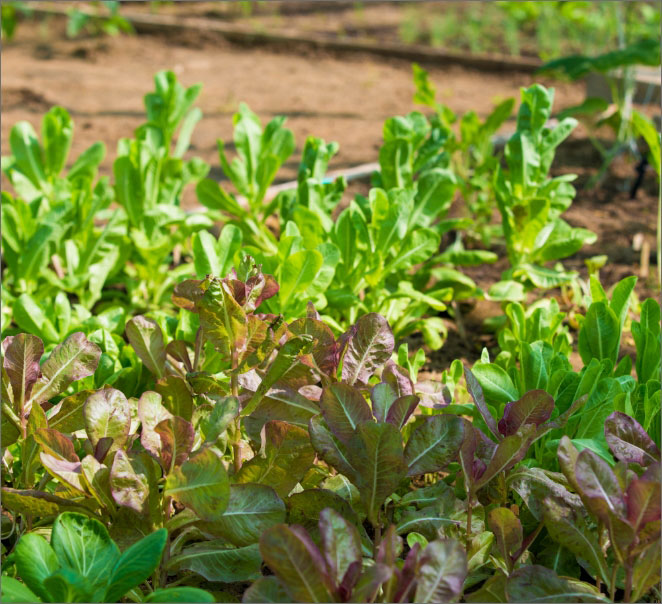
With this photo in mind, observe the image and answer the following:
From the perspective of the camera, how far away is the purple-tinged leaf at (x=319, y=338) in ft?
5.67

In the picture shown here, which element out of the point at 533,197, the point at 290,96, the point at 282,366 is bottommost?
the point at 282,366

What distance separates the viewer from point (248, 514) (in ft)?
4.86

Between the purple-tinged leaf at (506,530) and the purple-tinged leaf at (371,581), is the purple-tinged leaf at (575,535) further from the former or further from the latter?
the purple-tinged leaf at (371,581)

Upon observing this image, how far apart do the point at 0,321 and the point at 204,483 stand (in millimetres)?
1231

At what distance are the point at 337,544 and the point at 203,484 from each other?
0.26 m

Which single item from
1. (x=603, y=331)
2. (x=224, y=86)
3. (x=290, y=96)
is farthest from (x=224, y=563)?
(x=224, y=86)

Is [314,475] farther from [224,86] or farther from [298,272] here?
[224,86]

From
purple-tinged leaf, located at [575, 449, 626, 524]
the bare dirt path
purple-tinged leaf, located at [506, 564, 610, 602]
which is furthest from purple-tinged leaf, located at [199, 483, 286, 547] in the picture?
the bare dirt path

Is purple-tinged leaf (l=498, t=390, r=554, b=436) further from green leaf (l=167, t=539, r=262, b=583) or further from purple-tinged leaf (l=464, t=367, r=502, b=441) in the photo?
green leaf (l=167, t=539, r=262, b=583)

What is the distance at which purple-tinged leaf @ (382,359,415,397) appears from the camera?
171cm

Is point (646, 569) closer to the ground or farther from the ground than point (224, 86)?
closer to the ground

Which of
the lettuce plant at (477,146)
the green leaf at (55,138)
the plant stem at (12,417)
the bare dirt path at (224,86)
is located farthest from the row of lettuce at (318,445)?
the bare dirt path at (224,86)

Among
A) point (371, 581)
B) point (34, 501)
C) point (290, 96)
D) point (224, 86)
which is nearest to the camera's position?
point (371, 581)

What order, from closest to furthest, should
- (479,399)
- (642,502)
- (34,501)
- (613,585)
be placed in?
(642,502) < (613,585) < (34,501) < (479,399)
